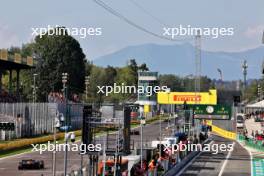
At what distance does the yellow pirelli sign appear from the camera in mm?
112875

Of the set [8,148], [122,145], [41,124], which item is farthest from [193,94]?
[122,145]

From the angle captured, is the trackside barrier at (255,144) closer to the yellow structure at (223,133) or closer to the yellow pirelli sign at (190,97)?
the yellow structure at (223,133)

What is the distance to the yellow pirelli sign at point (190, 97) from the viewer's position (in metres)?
113

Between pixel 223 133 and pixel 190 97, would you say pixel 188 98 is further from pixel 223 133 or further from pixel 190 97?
pixel 223 133

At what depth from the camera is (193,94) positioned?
114000mm

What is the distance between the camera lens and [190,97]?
114 metres

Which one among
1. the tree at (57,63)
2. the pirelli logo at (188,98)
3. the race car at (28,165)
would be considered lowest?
the race car at (28,165)

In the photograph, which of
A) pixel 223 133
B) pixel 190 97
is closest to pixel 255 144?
pixel 190 97

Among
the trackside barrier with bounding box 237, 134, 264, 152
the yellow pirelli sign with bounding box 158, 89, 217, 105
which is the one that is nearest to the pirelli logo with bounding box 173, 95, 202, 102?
the yellow pirelli sign with bounding box 158, 89, 217, 105

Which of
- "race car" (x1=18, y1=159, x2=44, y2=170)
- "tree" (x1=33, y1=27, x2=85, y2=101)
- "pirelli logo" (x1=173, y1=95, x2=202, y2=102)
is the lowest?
"race car" (x1=18, y1=159, x2=44, y2=170)

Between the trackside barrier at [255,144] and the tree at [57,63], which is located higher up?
the tree at [57,63]

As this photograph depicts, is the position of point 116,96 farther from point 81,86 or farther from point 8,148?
point 8,148

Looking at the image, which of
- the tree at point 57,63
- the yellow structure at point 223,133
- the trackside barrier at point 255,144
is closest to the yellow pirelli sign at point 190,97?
the yellow structure at point 223,133

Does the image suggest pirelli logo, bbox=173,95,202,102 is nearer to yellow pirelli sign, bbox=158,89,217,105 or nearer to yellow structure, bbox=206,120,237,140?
yellow pirelli sign, bbox=158,89,217,105
